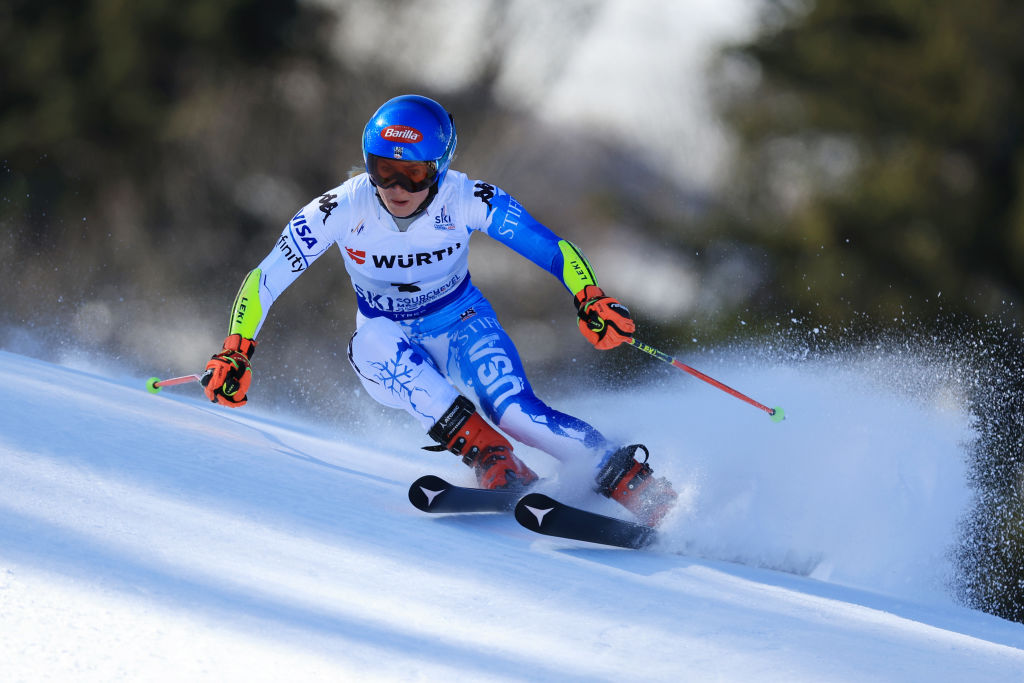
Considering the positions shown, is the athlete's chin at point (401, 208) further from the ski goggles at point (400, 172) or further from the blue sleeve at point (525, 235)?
the blue sleeve at point (525, 235)

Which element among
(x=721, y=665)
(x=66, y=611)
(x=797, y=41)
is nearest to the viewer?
(x=66, y=611)

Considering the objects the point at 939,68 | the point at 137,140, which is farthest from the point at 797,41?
the point at 137,140

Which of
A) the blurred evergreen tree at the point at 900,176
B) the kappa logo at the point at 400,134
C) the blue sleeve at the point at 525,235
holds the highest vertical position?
the blurred evergreen tree at the point at 900,176

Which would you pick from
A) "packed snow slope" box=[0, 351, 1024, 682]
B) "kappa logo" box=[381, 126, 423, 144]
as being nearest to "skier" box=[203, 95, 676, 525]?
"kappa logo" box=[381, 126, 423, 144]

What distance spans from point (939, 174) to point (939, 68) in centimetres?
111

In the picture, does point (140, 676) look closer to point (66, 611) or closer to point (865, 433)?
point (66, 611)

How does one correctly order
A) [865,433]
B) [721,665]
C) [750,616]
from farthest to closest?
[865,433] < [750,616] < [721,665]

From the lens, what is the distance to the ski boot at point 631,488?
247 cm

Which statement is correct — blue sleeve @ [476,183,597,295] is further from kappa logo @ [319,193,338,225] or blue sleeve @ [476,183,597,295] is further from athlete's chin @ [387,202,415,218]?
kappa logo @ [319,193,338,225]

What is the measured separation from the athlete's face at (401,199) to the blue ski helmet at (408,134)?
7 cm

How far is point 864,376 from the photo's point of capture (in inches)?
180

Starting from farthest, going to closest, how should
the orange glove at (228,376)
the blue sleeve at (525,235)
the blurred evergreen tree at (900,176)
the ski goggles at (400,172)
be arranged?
the blurred evergreen tree at (900,176) → the blue sleeve at (525,235) → the ski goggles at (400,172) → the orange glove at (228,376)

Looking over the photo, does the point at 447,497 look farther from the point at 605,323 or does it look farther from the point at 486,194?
the point at 486,194

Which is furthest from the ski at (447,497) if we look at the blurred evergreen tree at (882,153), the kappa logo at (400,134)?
the blurred evergreen tree at (882,153)
